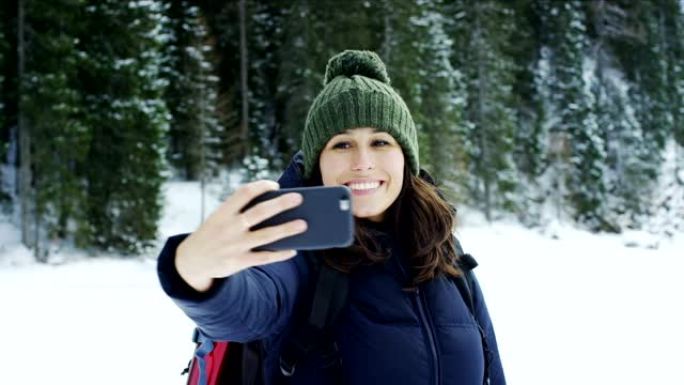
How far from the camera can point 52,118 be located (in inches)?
663

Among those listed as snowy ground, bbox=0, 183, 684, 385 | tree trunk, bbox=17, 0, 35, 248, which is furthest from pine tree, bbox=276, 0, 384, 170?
tree trunk, bbox=17, 0, 35, 248

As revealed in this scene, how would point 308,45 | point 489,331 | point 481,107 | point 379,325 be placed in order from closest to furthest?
point 379,325 < point 489,331 < point 308,45 < point 481,107

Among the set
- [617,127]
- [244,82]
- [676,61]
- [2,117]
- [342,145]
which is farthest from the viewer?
[676,61]

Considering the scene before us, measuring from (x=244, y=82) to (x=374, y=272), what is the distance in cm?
2494

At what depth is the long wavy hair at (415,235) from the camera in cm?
177

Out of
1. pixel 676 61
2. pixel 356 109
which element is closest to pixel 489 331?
pixel 356 109

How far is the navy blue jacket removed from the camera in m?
1.51

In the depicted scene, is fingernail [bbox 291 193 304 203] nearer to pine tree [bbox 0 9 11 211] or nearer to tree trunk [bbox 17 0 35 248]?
pine tree [bbox 0 9 11 211]

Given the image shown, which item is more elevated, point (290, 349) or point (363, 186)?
point (363, 186)

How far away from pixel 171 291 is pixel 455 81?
3005cm

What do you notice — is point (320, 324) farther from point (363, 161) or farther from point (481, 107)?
point (481, 107)

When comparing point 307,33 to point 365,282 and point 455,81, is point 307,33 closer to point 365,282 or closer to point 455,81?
point 455,81

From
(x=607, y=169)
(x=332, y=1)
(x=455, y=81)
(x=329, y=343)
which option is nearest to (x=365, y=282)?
(x=329, y=343)

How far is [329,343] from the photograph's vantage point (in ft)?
5.45
